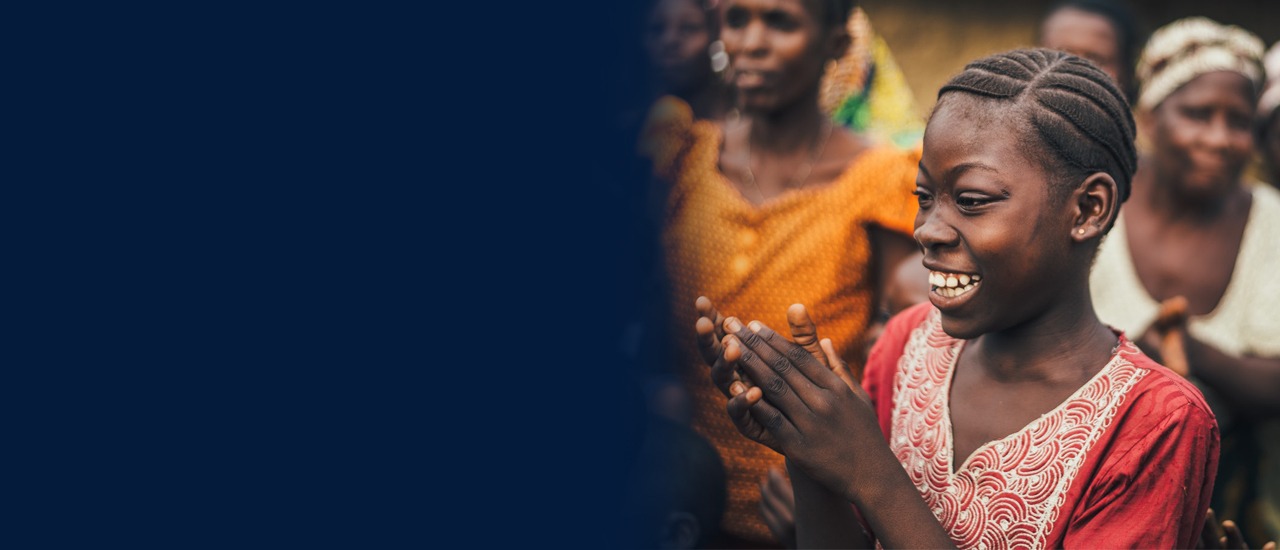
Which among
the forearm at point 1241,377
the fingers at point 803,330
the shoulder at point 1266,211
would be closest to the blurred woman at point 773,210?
the forearm at point 1241,377

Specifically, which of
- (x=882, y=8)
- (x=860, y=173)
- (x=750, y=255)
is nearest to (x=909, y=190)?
(x=860, y=173)

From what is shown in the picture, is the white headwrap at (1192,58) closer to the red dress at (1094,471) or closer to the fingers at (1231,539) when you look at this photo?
the fingers at (1231,539)

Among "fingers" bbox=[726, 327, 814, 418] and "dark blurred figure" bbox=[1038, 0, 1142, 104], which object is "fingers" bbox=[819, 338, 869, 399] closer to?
Answer: "fingers" bbox=[726, 327, 814, 418]

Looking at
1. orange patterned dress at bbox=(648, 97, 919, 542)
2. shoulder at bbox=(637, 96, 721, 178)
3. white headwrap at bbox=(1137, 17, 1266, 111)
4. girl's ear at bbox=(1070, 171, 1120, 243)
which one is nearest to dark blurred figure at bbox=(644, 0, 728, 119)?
shoulder at bbox=(637, 96, 721, 178)

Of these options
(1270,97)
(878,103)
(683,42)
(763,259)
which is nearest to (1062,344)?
(763,259)

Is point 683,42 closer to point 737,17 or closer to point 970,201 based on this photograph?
point 737,17

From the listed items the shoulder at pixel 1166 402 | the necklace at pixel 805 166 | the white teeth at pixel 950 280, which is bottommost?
the necklace at pixel 805 166

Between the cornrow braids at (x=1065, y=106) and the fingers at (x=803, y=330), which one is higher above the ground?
the cornrow braids at (x=1065, y=106)

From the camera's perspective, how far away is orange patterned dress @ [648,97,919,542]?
2980mm

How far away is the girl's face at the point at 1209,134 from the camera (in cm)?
360

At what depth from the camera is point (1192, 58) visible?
3678 mm

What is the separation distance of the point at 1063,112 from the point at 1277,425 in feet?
7.93

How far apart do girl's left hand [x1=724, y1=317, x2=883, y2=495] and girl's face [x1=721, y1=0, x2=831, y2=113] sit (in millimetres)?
1384

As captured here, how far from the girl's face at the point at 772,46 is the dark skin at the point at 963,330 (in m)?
1.16
